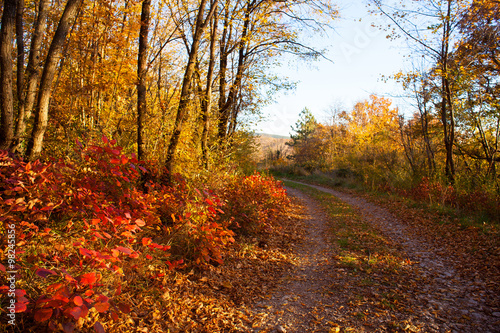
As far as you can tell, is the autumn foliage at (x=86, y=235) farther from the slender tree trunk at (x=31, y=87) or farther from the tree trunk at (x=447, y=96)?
the tree trunk at (x=447, y=96)

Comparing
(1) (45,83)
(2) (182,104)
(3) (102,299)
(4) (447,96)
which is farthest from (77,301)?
(4) (447,96)

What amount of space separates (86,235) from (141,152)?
261 cm

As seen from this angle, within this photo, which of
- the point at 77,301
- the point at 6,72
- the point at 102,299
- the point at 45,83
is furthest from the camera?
the point at 45,83

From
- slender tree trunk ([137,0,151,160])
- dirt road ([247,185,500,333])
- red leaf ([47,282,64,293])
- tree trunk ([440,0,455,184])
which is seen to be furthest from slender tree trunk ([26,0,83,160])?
tree trunk ([440,0,455,184])

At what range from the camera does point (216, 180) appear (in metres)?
6.67

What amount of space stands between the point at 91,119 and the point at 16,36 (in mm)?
2047

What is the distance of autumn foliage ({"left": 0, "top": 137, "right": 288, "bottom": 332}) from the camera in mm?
2066

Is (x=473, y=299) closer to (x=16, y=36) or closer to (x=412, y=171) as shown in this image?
(x=16, y=36)

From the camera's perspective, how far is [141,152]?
5.71m

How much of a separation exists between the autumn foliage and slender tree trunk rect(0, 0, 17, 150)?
746 millimetres

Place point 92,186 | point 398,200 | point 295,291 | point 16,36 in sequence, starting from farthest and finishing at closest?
1. point 398,200
2. point 16,36
3. point 295,291
4. point 92,186

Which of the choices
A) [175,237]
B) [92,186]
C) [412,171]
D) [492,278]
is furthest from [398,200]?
[92,186]

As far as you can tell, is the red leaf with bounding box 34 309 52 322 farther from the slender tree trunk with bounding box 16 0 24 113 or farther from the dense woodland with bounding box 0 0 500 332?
the slender tree trunk with bounding box 16 0 24 113

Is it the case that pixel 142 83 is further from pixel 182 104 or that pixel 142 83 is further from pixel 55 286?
pixel 55 286
